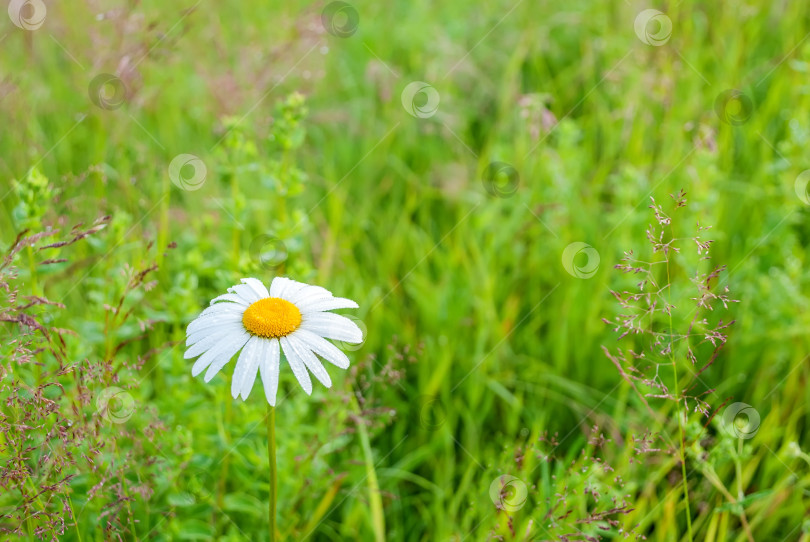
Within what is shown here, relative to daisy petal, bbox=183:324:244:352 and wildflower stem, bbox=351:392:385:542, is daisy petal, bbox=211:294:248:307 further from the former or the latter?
wildflower stem, bbox=351:392:385:542

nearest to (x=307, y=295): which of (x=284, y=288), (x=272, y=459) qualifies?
(x=284, y=288)

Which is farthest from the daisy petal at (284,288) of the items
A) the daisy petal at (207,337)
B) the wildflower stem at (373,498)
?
the wildflower stem at (373,498)

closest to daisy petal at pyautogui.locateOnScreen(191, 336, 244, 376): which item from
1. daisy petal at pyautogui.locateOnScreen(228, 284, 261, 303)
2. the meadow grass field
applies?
daisy petal at pyautogui.locateOnScreen(228, 284, 261, 303)

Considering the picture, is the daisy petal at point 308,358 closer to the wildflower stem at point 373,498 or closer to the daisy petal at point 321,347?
the daisy petal at point 321,347

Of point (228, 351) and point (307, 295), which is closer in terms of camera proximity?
point (228, 351)

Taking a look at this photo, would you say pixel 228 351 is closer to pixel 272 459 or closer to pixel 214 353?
pixel 214 353

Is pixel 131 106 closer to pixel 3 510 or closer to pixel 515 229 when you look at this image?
pixel 515 229

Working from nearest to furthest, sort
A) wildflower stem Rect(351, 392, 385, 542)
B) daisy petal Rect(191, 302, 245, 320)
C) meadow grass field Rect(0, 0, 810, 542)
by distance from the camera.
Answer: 1. daisy petal Rect(191, 302, 245, 320)
2. meadow grass field Rect(0, 0, 810, 542)
3. wildflower stem Rect(351, 392, 385, 542)

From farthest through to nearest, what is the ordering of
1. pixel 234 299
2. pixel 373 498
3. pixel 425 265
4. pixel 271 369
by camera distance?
pixel 425 265 → pixel 373 498 → pixel 234 299 → pixel 271 369
